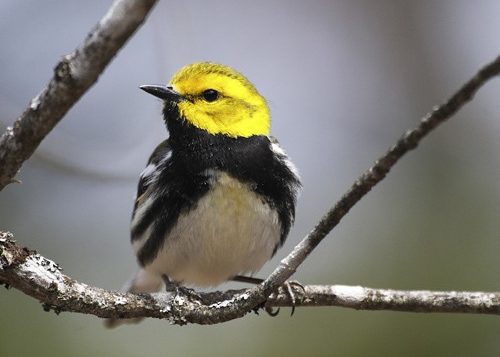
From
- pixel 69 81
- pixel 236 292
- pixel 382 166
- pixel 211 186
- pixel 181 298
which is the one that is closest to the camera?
pixel 69 81

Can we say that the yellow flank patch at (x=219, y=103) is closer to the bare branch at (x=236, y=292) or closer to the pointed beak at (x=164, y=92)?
the pointed beak at (x=164, y=92)

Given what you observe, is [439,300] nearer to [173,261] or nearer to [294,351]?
[173,261]

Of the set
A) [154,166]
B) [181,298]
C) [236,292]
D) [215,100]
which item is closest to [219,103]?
[215,100]

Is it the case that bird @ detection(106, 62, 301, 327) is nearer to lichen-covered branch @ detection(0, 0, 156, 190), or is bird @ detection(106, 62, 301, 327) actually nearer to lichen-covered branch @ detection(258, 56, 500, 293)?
lichen-covered branch @ detection(258, 56, 500, 293)

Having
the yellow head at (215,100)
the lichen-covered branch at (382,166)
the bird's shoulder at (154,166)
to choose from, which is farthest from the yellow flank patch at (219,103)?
the lichen-covered branch at (382,166)

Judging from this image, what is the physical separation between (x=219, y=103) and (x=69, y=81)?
6.67 ft

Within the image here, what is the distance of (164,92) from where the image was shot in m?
3.87

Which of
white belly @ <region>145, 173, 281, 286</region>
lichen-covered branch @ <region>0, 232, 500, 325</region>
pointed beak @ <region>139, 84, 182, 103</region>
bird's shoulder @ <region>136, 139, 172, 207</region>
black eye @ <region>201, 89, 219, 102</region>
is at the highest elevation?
black eye @ <region>201, 89, 219, 102</region>

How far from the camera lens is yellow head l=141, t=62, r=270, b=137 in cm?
388

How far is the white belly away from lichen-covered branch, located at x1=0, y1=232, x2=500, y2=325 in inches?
15.1

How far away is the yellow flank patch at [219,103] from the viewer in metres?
3.88

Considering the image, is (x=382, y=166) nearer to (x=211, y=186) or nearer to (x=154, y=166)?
(x=211, y=186)

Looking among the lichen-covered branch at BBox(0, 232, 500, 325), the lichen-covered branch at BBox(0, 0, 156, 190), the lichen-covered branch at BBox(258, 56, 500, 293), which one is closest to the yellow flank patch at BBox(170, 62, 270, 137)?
the lichen-covered branch at BBox(0, 232, 500, 325)

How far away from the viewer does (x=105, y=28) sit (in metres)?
1.88
